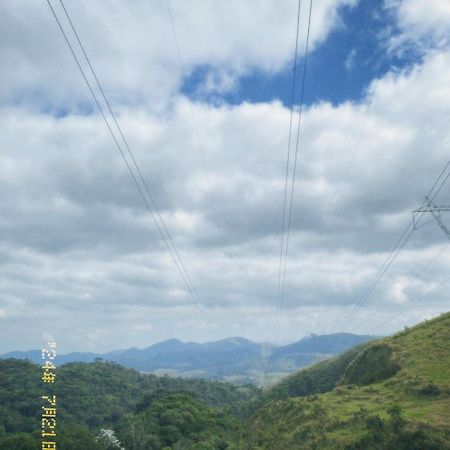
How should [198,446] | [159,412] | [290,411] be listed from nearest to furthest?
[290,411]
[198,446]
[159,412]

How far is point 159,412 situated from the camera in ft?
523

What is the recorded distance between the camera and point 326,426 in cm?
5716

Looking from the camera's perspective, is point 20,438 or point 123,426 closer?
point 20,438

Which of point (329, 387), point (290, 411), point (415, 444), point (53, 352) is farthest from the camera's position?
point (329, 387)

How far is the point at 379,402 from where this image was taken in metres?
60.0

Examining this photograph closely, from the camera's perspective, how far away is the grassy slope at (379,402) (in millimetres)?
52125

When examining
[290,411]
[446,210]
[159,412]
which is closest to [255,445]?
[290,411]

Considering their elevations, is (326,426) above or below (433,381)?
below

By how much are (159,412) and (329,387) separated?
6910 centimetres

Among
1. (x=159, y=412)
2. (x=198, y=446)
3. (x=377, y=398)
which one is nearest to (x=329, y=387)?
(x=159, y=412)

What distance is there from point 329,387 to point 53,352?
15324 centimetres

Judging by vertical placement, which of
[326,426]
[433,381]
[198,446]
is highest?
[433,381]

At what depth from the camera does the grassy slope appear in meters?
52.1

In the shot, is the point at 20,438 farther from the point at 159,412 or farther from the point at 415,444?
the point at 415,444
